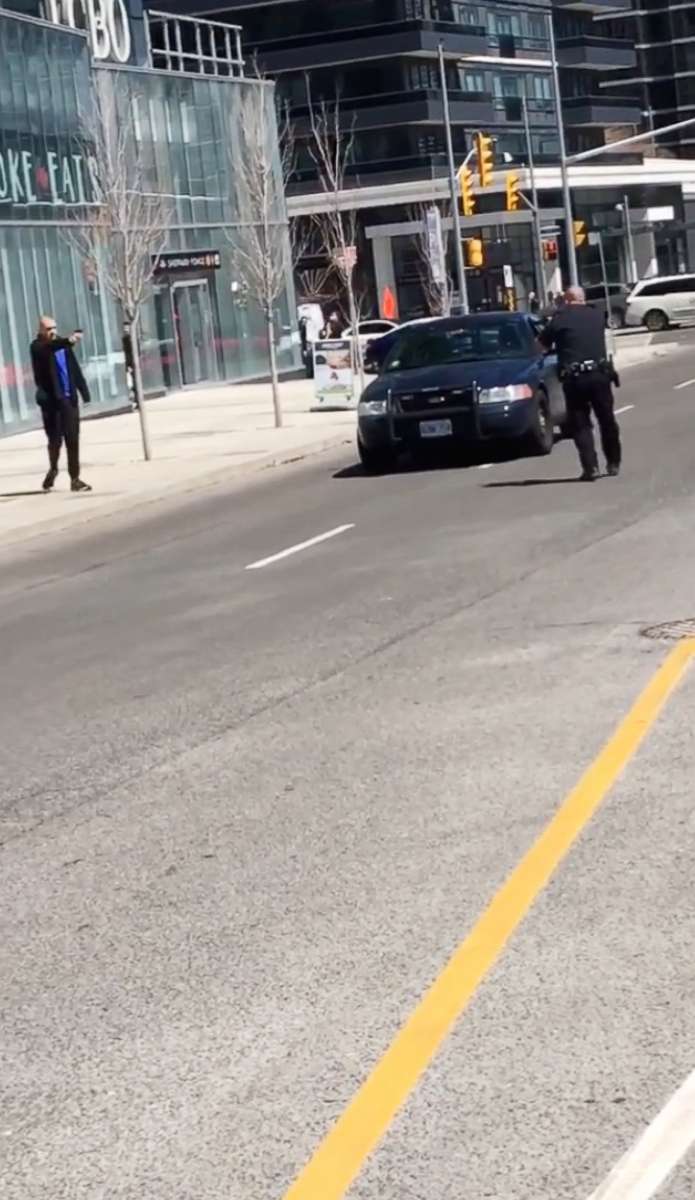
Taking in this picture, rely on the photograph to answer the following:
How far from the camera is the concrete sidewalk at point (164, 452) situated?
23094 millimetres

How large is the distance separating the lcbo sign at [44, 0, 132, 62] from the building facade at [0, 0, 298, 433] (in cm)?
5

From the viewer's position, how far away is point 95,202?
45156 mm

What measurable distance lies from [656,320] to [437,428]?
46.6 metres

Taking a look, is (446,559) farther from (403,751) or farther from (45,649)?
(403,751)

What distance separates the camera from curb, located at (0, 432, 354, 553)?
21109mm

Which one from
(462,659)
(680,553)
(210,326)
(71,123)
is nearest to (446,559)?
(680,553)

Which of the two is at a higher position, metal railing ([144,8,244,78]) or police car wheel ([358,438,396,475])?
metal railing ([144,8,244,78])

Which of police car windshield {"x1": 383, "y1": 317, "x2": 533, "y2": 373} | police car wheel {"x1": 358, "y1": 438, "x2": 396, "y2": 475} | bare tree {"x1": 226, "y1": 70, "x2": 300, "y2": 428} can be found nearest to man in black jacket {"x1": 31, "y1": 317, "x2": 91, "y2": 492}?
police car wheel {"x1": 358, "y1": 438, "x2": 396, "y2": 475}

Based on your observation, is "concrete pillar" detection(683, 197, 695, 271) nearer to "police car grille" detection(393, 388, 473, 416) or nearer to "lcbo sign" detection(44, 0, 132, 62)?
"lcbo sign" detection(44, 0, 132, 62)

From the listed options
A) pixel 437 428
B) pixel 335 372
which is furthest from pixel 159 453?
pixel 437 428

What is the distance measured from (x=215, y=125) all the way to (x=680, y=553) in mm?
43120

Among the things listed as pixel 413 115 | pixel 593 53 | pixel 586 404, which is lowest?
pixel 586 404

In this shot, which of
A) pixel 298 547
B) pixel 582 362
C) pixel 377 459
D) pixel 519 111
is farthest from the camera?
pixel 519 111

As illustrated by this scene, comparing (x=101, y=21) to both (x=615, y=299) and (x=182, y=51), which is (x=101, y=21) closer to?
(x=182, y=51)
